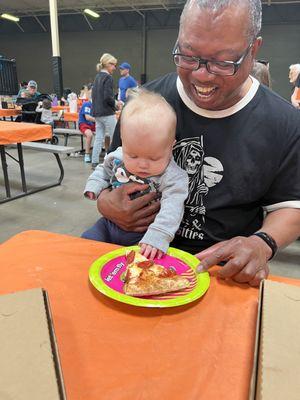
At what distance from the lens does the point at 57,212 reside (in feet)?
12.1

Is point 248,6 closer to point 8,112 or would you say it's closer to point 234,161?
point 234,161

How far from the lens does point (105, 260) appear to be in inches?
36.8

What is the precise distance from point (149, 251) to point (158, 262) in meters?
0.04

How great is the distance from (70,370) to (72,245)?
48 centimetres

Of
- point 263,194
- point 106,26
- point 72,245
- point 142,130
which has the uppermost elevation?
point 106,26

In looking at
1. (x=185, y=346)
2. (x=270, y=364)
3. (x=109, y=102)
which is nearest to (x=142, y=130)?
(x=185, y=346)

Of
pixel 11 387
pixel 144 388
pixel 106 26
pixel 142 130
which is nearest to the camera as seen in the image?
pixel 11 387

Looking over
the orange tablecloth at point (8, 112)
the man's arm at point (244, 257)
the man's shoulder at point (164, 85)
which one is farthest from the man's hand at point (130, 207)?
the orange tablecloth at point (8, 112)

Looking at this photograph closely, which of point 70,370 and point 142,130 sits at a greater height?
point 142,130

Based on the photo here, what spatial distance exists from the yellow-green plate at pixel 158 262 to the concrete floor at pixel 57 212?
184 centimetres

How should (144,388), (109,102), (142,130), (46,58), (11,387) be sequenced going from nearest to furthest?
(11,387) < (144,388) < (142,130) < (109,102) < (46,58)

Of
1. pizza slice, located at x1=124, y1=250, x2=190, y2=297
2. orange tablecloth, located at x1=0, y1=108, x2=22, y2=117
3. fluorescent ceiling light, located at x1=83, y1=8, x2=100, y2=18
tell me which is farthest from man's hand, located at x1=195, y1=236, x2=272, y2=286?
fluorescent ceiling light, located at x1=83, y1=8, x2=100, y2=18

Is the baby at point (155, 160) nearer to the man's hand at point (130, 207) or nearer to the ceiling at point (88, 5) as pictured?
the man's hand at point (130, 207)

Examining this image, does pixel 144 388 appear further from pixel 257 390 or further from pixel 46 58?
pixel 46 58
